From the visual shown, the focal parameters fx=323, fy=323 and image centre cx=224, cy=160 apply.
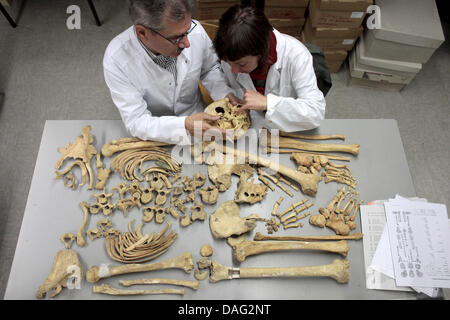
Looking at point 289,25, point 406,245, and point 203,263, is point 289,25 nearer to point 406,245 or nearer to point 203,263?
point 406,245

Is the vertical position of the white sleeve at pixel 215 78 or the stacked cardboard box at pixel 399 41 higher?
the stacked cardboard box at pixel 399 41

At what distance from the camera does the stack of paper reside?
6.08ft

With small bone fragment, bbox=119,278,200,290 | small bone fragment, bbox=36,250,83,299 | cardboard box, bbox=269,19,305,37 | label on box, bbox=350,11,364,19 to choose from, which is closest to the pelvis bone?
small bone fragment, bbox=119,278,200,290

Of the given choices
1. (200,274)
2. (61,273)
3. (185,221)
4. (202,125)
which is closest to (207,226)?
(185,221)

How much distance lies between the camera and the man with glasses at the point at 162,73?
1.75m

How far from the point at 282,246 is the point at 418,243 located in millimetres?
825

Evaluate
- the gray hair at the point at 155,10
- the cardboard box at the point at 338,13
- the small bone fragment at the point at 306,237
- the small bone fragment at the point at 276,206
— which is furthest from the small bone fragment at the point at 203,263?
the cardboard box at the point at 338,13

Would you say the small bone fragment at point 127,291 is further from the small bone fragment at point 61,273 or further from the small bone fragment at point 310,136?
the small bone fragment at point 310,136

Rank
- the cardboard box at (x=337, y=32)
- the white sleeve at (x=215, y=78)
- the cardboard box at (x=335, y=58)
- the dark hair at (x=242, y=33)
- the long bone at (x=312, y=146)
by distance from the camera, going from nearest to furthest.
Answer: the dark hair at (x=242, y=33) → the long bone at (x=312, y=146) → the white sleeve at (x=215, y=78) → the cardboard box at (x=337, y=32) → the cardboard box at (x=335, y=58)

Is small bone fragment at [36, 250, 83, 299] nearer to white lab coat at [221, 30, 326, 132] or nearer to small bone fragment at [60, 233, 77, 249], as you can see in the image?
small bone fragment at [60, 233, 77, 249]

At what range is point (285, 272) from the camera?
1862 mm

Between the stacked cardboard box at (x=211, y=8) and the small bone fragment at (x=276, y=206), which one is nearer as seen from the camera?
the small bone fragment at (x=276, y=206)

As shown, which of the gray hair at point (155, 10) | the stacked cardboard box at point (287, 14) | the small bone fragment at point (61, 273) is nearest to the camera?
the gray hair at point (155, 10)

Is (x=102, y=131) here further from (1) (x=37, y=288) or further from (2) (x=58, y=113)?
(2) (x=58, y=113)
